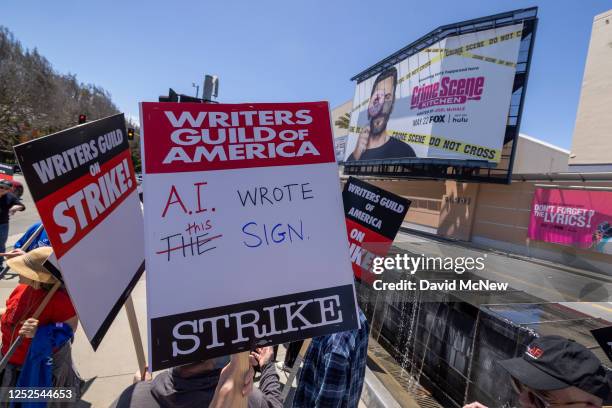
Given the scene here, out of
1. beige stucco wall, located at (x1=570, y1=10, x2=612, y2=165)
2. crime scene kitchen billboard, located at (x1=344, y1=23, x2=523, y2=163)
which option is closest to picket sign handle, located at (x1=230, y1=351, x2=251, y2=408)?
crime scene kitchen billboard, located at (x1=344, y1=23, x2=523, y2=163)

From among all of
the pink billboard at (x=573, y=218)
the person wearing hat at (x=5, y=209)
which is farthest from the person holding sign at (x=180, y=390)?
the pink billboard at (x=573, y=218)

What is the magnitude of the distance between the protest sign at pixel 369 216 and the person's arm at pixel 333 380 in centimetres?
193

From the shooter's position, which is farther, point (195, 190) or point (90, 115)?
point (90, 115)

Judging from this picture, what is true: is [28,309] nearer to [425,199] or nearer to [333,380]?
[333,380]

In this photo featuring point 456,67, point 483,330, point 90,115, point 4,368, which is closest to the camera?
point 4,368

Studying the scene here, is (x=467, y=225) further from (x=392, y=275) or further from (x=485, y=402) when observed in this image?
(x=485, y=402)

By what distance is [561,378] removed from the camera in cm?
160

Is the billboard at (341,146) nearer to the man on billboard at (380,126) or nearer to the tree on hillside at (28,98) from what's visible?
the man on billboard at (380,126)

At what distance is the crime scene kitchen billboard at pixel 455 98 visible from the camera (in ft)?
57.5

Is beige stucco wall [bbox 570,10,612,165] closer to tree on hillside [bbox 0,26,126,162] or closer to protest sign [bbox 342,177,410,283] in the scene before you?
protest sign [bbox 342,177,410,283]

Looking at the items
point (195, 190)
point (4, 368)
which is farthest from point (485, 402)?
point (4, 368)

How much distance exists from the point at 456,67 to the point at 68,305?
68.5 feet

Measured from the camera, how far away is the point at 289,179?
1658 mm

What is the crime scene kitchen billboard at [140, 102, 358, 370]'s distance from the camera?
1.38 metres
